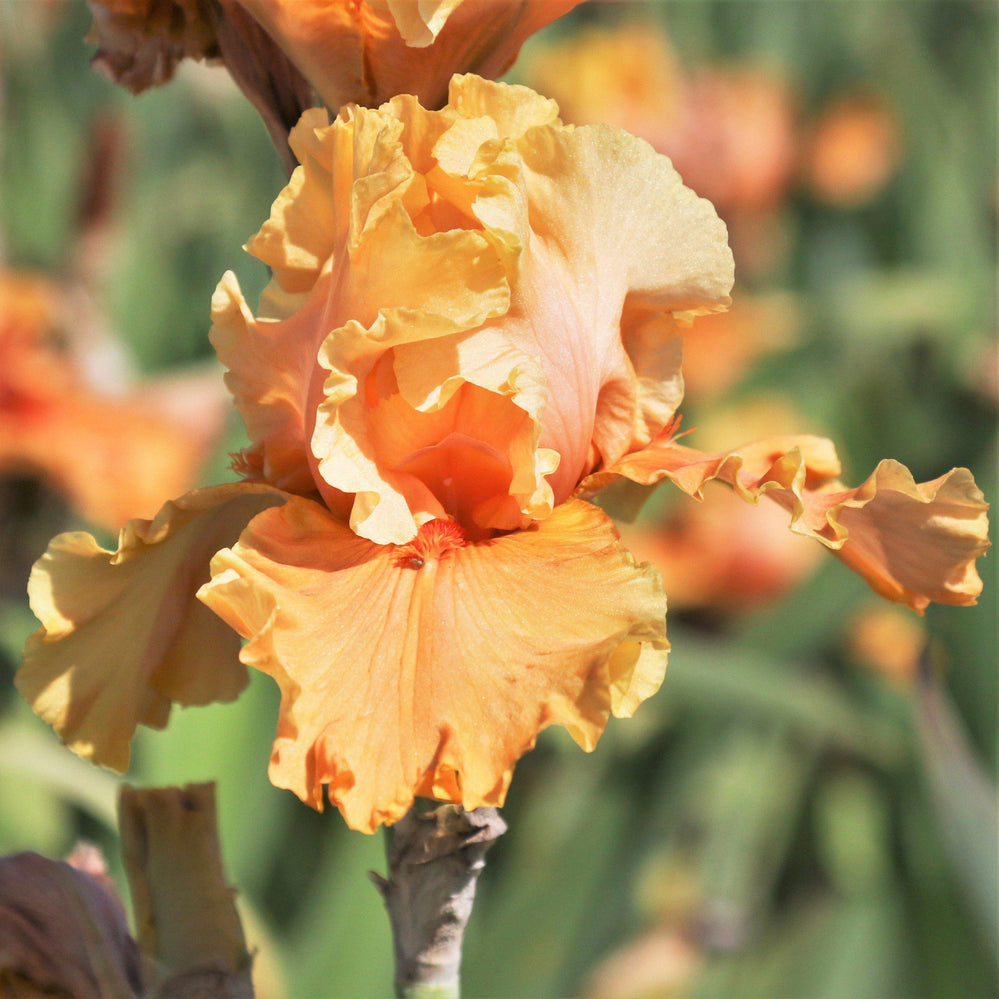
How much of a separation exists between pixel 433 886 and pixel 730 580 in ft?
5.88

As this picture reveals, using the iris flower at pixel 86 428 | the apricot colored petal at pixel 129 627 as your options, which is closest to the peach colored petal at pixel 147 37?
the apricot colored petal at pixel 129 627

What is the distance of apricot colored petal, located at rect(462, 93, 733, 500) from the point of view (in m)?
0.59

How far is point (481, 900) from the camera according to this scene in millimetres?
1771

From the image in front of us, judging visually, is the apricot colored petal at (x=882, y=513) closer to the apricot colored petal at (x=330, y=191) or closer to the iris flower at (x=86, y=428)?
the apricot colored petal at (x=330, y=191)

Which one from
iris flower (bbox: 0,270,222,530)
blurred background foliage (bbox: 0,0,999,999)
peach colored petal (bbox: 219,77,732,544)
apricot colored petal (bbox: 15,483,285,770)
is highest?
peach colored petal (bbox: 219,77,732,544)

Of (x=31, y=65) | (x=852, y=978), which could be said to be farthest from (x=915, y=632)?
(x=31, y=65)

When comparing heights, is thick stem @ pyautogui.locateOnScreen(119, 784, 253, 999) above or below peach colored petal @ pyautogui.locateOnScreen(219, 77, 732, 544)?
below

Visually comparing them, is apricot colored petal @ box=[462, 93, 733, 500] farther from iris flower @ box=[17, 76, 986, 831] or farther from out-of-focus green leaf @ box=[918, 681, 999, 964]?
out-of-focus green leaf @ box=[918, 681, 999, 964]

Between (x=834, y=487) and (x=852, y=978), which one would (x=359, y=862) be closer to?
(x=852, y=978)

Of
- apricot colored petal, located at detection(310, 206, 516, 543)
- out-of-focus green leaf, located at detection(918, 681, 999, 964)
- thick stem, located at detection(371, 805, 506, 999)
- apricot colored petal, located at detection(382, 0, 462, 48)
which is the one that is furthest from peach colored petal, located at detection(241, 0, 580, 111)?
out-of-focus green leaf, located at detection(918, 681, 999, 964)

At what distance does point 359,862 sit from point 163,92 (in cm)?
150

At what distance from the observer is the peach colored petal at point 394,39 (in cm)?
57

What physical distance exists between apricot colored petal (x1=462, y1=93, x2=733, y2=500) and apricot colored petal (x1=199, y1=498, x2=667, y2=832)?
75 millimetres

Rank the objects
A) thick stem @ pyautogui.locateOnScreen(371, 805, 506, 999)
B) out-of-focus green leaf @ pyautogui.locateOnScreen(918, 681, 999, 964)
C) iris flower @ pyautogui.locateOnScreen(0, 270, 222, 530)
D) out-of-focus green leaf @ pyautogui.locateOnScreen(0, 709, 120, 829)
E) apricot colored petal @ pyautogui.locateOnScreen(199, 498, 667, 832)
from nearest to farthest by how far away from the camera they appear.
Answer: apricot colored petal @ pyautogui.locateOnScreen(199, 498, 667, 832) < thick stem @ pyautogui.locateOnScreen(371, 805, 506, 999) < out-of-focus green leaf @ pyautogui.locateOnScreen(918, 681, 999, 964) < out-of-focus green leaf @ pyautogui.locateOnScreen(0, 709, 120, 829) < iris flower @ pyautogui.locateOnScreen(0, 270, 222, 530)
